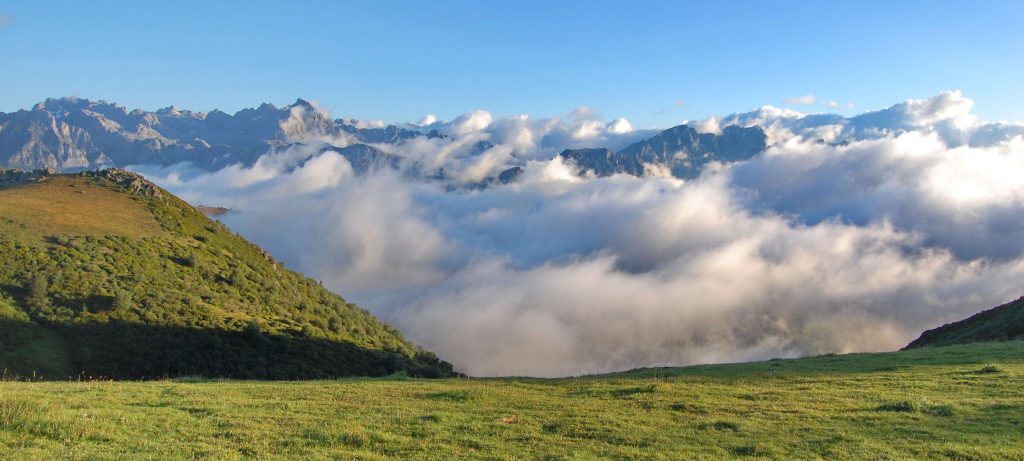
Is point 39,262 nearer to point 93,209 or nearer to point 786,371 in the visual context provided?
point 93,209

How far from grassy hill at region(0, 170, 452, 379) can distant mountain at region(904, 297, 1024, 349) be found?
9062 centimetres

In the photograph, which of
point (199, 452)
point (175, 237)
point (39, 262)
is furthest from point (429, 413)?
point (175, 237)

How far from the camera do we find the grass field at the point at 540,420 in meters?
17.7

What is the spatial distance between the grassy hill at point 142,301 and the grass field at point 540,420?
4406cm

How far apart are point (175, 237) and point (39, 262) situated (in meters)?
46.2

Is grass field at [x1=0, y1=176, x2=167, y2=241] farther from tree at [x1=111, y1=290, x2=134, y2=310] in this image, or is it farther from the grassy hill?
tree at [x1=111, y1=290, x2=134, y2=310]

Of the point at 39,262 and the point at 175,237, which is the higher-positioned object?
the point at 175,237

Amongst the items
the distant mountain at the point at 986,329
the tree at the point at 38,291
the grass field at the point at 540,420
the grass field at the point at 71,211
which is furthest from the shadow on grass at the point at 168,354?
the distant mountain at the point at 986,329

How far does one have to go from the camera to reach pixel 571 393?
1206 inches

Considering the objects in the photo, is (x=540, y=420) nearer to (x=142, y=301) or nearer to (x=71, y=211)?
(x=142, y=301)

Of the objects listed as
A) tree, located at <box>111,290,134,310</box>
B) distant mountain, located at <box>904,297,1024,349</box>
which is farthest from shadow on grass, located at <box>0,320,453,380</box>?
distant mountain, located at <box>904,297,1024,349</box>

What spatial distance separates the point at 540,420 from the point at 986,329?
6872 centimetres

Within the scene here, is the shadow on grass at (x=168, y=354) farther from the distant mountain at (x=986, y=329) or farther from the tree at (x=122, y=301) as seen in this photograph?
the distant mountain at (x=986, y=329)

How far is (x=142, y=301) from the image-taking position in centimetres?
9644
